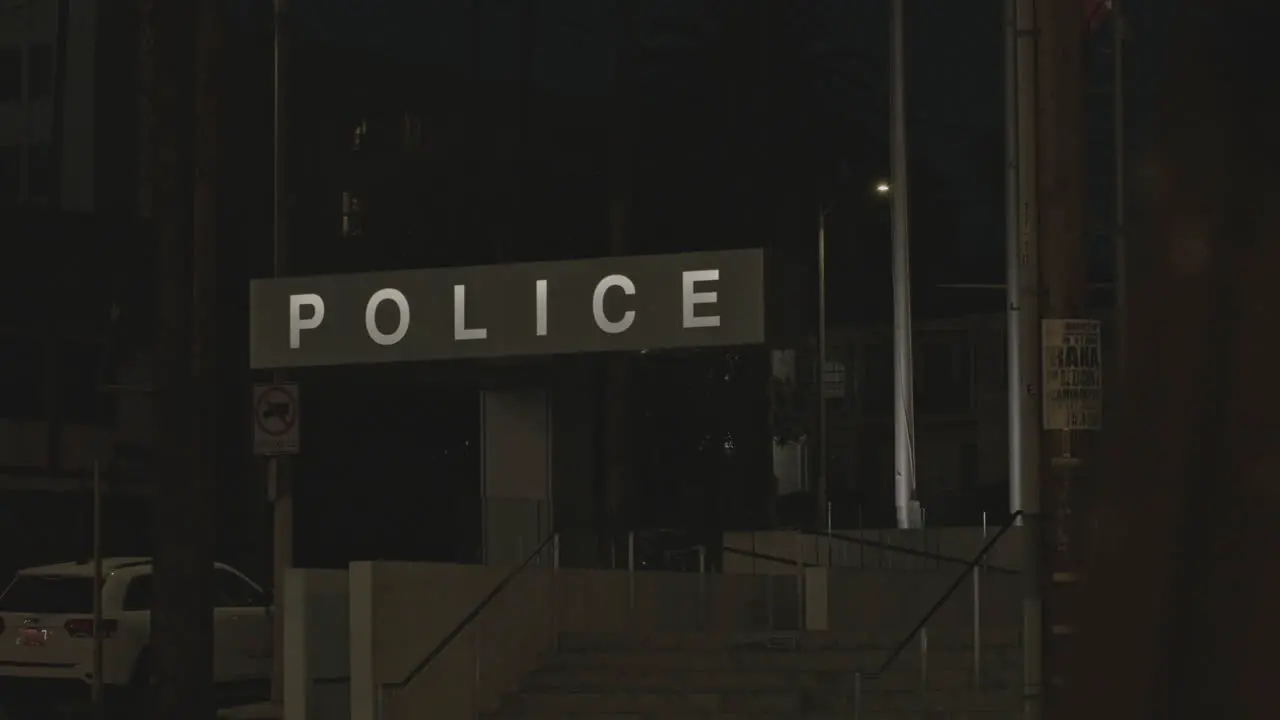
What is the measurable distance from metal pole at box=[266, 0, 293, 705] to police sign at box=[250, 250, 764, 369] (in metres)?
1.68

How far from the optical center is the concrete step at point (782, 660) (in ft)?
60.0

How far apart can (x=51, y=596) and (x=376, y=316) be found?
16.0 feet

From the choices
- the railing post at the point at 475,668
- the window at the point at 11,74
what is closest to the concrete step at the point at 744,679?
the railing post at the point at 475,668

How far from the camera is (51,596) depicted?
22047mm

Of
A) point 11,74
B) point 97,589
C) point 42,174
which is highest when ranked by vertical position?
point 11,74

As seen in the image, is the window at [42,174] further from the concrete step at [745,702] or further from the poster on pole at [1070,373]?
the poster on pole at [1070,373]

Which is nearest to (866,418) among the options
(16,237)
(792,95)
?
(792,95)

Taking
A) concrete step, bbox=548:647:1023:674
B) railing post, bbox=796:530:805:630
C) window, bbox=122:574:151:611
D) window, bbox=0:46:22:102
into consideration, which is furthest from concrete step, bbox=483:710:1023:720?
window, bbox=0:46:22:102

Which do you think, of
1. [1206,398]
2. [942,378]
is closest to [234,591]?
[1206,398]

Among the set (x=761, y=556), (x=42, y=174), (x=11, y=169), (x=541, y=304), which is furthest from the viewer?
(x=11, y=169)

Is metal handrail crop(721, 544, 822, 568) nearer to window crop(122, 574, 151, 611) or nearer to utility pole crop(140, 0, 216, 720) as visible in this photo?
window crop(122, 574, 151, 611)

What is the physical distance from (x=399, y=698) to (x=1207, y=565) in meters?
15.6

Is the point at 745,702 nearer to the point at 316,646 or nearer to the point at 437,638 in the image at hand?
the point at 437,638

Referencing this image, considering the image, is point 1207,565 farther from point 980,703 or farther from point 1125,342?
point 980,703
